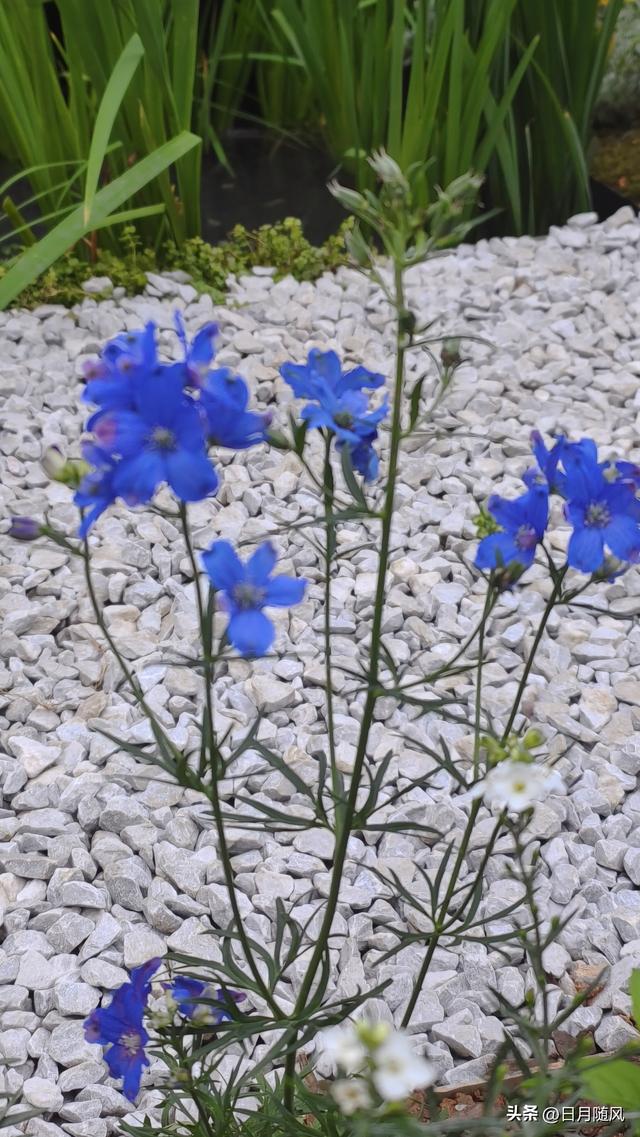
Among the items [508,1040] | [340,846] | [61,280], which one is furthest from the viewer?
[61,280]

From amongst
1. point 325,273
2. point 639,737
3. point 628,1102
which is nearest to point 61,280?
point 325,273

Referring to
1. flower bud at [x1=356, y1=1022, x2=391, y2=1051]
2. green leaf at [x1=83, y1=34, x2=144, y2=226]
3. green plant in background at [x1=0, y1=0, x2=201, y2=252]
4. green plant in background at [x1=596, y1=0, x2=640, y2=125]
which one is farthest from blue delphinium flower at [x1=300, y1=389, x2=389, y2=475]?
green plant in background at [x1=596, y1=0, x2=640, y2=125]

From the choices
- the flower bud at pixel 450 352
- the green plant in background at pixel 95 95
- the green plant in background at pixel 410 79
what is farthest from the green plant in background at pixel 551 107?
the flower bud at pixel 450 352

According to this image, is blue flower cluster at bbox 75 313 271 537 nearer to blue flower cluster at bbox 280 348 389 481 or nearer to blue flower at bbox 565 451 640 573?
blue flower cluster at bbox 280 348 389 481

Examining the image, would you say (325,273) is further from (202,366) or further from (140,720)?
(202,366)

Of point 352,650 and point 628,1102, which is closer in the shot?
point 628,1102
